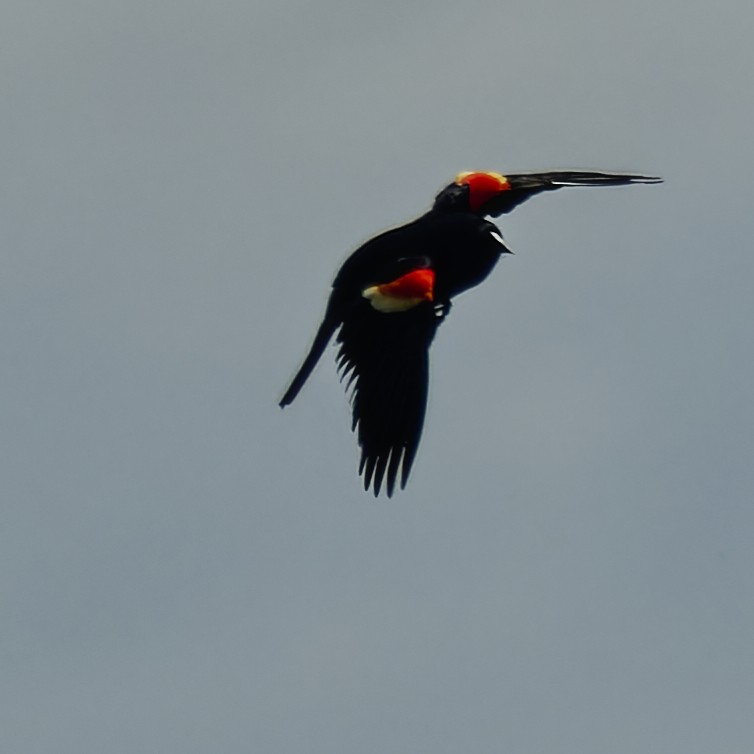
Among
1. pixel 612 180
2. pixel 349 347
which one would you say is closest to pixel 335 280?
pixel 349 347

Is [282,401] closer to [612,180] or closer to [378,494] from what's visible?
[378,494]

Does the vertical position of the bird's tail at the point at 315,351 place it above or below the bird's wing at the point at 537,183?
below

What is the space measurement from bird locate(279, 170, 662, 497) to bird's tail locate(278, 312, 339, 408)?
1 cm

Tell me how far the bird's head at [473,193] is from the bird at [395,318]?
0.31 meters

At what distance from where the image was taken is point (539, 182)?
4000cm

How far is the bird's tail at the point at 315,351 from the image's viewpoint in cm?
3859

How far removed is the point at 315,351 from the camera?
38.8 meters

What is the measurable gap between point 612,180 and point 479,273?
2375 millimetres

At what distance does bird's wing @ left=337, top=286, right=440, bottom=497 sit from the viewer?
125ft

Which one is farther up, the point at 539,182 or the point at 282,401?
the point at 539,182

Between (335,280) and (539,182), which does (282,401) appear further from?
(539,182)

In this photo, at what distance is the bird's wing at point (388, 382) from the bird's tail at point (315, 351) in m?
0.27

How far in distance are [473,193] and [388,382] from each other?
2756 millimetres

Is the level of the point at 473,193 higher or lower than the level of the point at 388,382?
higher
